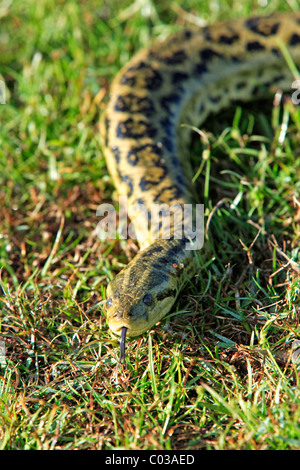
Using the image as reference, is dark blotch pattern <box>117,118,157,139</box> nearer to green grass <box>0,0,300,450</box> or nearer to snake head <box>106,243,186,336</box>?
green grass <box>0,0,300,450</box>

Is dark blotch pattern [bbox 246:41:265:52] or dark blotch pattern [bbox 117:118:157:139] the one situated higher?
dark blotch pattern [bbox 246:41:265:52]

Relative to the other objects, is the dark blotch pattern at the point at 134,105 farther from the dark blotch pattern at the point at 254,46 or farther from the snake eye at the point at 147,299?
the snake eye at the point at 147,299

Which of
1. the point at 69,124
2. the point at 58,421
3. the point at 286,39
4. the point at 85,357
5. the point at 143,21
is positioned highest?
the point at 143,21

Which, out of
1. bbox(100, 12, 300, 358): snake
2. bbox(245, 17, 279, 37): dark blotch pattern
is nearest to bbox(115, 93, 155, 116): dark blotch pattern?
bbox(100, 12, 300, 358): snake

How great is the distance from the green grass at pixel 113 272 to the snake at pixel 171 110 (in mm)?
207

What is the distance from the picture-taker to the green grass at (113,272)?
10.1 feet

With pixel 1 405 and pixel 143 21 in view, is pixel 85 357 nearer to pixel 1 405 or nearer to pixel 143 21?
pixel 1 405

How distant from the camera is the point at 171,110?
488 cm

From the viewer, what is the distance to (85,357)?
11.5 feet

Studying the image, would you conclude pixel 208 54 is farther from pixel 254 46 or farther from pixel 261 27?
pixel 261 27

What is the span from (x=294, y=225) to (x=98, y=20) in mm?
3539

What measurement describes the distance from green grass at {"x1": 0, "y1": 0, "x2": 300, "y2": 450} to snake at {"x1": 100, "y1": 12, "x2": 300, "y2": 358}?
21 cm

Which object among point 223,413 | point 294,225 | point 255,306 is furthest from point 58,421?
point 294,225

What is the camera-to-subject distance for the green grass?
3.08 metres
